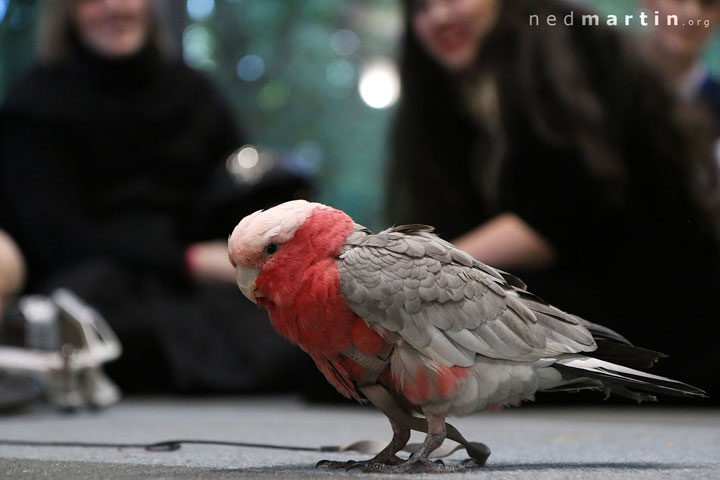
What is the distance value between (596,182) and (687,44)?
0.35m

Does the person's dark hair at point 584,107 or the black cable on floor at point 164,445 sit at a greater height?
the person's dark hair at point 584,107

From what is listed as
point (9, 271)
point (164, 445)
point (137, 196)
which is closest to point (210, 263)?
point (137, 196)

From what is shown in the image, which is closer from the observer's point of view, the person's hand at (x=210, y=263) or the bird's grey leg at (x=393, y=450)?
the bird's grey leg at (x=393, y=450)

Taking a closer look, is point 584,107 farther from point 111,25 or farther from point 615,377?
point 111,25

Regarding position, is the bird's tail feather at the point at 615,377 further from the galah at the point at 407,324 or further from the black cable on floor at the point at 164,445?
the black cable on floor at the point at 164,445

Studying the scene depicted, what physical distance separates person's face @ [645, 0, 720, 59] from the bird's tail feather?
0.92m

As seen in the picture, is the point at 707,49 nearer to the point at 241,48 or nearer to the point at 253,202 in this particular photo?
the point at 253,202

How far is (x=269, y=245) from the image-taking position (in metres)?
0.80

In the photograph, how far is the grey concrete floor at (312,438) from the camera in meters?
0.80

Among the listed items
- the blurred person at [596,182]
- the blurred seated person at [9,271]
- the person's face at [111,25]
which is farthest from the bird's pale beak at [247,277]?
the person's face at [111,25]

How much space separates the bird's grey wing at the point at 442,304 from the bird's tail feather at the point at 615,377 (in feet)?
0.05

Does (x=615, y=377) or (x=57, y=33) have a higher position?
(x=57, y=33)

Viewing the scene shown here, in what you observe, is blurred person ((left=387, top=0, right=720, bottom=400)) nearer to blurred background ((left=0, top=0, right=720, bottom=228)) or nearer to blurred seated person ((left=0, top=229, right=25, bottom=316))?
blurred background ((left=0, top=0, right=720, bottom=228))

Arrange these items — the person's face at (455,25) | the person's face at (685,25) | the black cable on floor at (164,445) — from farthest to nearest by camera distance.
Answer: the person's face at (455,25)
the person's face at (685,25)
the black cable on floor at (164,445)
